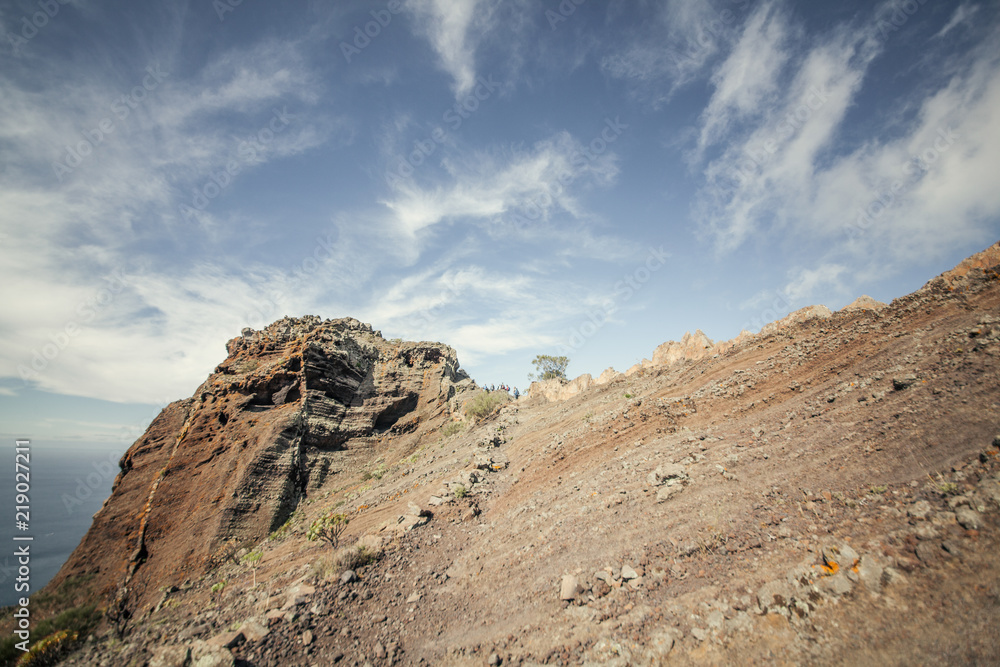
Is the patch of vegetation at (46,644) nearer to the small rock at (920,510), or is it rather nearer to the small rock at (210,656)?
the small rock at (210,656)

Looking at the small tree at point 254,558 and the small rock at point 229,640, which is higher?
the small tree at point 254,558

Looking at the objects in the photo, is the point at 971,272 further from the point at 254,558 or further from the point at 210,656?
the point at 254,558

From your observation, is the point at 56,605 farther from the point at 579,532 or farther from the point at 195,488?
the point at 579,532

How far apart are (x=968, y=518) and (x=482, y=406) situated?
21.9 meters

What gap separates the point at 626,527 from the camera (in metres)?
7.70

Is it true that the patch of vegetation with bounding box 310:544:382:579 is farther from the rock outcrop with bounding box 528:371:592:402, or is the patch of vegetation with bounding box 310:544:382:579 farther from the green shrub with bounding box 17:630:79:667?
the rock outcrop with bounding box 528:371:592:402

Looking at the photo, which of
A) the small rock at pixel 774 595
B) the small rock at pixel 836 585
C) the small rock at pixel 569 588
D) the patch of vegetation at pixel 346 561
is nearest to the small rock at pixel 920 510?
the small rock at pixel 836 585

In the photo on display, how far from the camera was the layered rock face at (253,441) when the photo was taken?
14.8m

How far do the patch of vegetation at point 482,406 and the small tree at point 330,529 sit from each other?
39.1ft

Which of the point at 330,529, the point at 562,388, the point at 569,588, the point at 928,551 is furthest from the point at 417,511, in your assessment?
the point at 562,388

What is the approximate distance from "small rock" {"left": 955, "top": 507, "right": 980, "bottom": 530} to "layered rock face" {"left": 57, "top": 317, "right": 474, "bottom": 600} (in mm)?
20494

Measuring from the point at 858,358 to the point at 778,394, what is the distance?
7.38ft

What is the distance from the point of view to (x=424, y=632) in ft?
22.3

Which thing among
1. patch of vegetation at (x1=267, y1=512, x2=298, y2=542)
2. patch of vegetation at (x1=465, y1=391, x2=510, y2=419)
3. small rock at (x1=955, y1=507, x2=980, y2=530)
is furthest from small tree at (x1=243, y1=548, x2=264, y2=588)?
small rock at (x1=955, y1=507, x2=980, y2=530)
